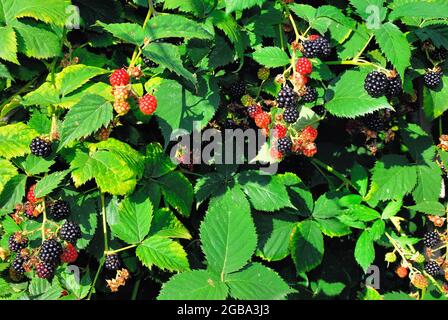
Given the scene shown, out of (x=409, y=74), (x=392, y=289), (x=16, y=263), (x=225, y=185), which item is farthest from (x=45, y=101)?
(x=392, y=289)

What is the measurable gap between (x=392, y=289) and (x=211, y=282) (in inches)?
55.5

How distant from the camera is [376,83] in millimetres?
1925

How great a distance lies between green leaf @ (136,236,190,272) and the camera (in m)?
1.90

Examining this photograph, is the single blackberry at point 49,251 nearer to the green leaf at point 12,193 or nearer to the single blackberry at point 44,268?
the single blackberry at point 44,268

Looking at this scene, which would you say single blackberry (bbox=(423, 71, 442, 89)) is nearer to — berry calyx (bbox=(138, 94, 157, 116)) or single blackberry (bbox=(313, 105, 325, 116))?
single blackberry (bbox=(313, 105, 325, 116))

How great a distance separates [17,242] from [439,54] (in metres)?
1.83

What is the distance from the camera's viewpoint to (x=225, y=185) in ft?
6.91

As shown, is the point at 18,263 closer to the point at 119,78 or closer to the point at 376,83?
the point at 119,78

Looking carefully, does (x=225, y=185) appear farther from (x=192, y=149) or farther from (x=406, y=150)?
(x=406, y=150)

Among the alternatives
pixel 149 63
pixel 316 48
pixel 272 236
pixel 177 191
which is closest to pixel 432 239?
pixel 272 236

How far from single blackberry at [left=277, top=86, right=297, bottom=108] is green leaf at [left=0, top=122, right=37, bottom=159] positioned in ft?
2.90

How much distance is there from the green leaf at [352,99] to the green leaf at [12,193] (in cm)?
115

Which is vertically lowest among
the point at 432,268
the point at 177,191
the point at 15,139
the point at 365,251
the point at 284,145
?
the point at 432,268

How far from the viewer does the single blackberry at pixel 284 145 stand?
6.19ft
